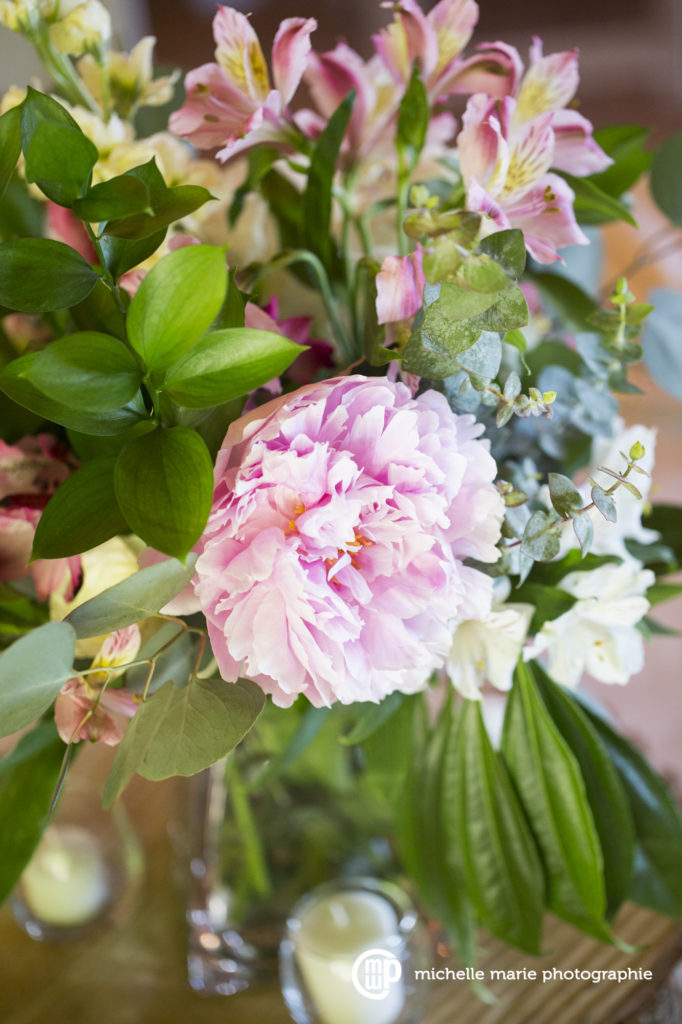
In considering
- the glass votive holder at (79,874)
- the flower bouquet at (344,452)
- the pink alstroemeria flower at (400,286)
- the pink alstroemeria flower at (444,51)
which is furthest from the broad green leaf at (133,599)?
the glass votive holder at (79,874)

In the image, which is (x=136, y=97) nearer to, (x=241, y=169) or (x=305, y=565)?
(x=241, y=169)

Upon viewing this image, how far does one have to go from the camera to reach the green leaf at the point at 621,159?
0.42 metres

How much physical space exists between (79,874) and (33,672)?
0.38 metres

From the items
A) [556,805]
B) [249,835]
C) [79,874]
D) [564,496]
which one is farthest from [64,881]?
[564,496]

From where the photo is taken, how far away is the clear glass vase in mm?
554

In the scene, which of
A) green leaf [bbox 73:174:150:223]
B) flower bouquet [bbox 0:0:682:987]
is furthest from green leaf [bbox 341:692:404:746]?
green leaf [bbox 73:174:150:223]

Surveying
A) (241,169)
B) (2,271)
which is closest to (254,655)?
(2,271)

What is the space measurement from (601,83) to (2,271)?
2.94m

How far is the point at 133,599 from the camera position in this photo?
0.28m

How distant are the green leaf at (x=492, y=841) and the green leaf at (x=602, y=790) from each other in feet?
0.11

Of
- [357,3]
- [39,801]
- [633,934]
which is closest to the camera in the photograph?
[39,801]

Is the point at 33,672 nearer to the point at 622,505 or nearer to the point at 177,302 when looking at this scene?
the point at 177,302

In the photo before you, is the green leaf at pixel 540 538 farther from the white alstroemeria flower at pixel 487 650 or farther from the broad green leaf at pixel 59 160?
the broad green leaf at pixel 59 160

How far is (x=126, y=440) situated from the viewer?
0.32 m
